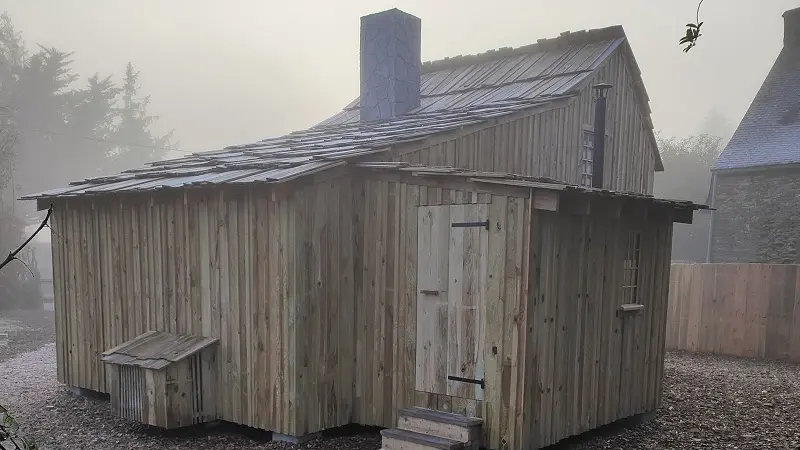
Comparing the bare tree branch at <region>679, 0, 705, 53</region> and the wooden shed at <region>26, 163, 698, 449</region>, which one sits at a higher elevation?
the bare tree branch at <region>679, 0, 705, 53</region>

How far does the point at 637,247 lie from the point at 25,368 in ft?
37.7

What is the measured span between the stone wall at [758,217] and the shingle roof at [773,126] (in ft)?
1.39

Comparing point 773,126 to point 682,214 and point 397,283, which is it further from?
point 397,283

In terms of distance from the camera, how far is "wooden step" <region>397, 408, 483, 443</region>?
5949 mm

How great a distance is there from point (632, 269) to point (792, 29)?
1887 cm

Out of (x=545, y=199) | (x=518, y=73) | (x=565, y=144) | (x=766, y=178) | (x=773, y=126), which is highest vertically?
(x=518, y=73)

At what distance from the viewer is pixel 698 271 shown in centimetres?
1324

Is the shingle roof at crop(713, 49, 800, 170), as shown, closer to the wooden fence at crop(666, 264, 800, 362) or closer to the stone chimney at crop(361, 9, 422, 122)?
the wooden fence at crop(666, 264, 800, 362)

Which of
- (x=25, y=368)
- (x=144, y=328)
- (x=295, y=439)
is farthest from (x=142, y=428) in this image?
(x=25, y=368)

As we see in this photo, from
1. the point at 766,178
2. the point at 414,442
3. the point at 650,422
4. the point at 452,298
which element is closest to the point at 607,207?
the point at 452,298

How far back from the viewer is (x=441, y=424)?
6.12 meters

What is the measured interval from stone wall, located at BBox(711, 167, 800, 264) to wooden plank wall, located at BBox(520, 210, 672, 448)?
44.1 feet

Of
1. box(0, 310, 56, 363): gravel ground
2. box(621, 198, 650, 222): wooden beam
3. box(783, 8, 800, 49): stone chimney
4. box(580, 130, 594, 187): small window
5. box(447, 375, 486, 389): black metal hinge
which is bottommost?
box(0, 310, 56, 363): gravel ground

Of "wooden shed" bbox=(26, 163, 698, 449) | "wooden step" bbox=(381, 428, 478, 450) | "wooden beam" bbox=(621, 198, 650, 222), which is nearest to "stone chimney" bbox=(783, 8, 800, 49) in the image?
"wooden shed" bbox=(26, 163, 698, 449)
